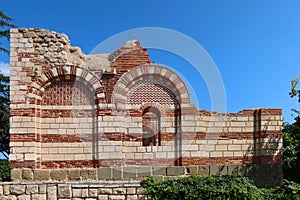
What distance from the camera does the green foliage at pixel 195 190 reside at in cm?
726

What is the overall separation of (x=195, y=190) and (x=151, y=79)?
12.6ft

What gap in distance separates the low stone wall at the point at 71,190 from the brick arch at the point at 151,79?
2.91 metres

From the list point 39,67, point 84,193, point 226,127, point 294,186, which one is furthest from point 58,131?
point 294,186

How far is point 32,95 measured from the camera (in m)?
9.21

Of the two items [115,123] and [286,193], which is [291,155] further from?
[115,123]

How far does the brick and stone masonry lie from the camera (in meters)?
9.16

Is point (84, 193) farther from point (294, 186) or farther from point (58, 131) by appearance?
point (294, 186)

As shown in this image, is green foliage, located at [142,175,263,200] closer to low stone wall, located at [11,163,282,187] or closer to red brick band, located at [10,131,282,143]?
low stone wall, located at [11,163,282,187]

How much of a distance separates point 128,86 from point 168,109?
144 centimetres

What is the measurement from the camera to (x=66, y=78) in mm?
9422

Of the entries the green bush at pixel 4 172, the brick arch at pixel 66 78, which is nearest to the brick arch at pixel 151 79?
the brick arch at pixel 66 78

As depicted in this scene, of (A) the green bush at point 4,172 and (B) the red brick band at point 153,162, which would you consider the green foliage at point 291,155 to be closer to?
(B) the red brick band at point 153,162

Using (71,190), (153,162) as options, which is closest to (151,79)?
(153,162)

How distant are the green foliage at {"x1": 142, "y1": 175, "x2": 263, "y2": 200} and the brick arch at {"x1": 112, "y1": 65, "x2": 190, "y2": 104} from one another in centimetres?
293
